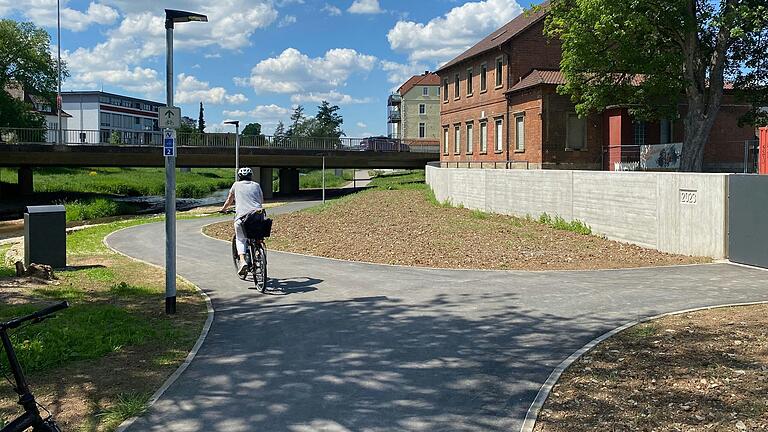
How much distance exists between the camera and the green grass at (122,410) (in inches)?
223

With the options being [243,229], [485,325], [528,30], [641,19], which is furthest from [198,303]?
[528,30]

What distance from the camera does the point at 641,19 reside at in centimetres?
2459

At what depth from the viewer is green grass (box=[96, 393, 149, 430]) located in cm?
566

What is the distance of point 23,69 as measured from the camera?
72.9m

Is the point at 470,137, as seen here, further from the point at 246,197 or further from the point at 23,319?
the point at 23,319

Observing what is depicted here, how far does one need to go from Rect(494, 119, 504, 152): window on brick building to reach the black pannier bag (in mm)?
31586

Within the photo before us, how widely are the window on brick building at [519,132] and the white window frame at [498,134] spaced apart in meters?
1.58

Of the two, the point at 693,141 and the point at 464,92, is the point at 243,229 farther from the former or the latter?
the point at 464,92

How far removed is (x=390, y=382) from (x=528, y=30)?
36.6m

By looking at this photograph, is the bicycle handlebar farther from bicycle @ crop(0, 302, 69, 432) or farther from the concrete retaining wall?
the concrete retaining wall

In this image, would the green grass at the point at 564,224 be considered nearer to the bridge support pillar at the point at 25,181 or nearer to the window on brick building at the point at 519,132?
the window on brick building at the point at 519,132

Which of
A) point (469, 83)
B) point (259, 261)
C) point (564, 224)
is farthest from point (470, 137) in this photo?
point (259, 261)

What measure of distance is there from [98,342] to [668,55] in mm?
24487

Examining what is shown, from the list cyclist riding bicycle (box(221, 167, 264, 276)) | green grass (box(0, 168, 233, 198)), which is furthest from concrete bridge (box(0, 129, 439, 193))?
cyclist riding bicycle (box(221, 167, 264, 276))
